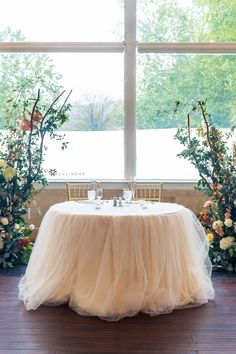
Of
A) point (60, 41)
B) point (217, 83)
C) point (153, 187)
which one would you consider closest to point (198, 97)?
point (217, 83)

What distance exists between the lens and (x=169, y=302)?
11.2 ft

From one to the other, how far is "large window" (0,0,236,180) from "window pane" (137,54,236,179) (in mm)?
13

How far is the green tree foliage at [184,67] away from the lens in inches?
225

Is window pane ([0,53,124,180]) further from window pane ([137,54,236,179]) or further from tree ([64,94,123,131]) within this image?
window pane ([137,54,236,179])

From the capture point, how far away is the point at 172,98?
5809mm

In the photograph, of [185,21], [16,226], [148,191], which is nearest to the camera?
[16,226]

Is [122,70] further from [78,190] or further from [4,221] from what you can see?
[4,221]

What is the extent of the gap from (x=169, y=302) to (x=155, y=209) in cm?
80

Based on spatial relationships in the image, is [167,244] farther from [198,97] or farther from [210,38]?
[210,38]

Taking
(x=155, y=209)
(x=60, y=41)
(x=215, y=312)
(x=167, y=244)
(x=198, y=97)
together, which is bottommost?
(x=215, y=312)

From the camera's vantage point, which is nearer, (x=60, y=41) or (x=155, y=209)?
(x=155, y=209)

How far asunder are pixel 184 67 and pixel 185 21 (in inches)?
23.3

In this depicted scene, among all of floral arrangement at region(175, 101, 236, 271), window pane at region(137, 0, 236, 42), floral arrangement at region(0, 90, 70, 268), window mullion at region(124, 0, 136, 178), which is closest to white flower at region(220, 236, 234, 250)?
floral arrangement at region(175, 101, 236, 271)

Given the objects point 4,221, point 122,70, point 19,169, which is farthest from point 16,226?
point 122,70
